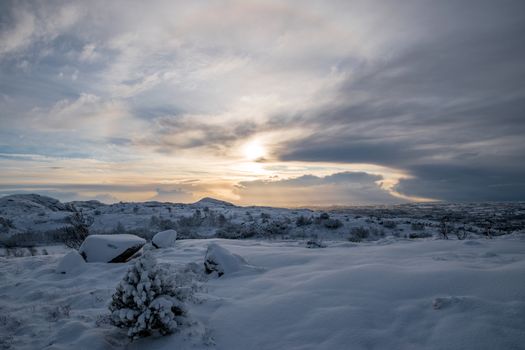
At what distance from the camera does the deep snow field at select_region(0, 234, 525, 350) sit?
3582mm

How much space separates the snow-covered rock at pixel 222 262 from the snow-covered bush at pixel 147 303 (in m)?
2.92

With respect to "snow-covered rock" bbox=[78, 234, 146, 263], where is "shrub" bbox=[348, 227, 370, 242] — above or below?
below

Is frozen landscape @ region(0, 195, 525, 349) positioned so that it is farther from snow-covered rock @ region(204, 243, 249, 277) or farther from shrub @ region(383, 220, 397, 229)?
shrub @ region(383, 220, 397, 229)

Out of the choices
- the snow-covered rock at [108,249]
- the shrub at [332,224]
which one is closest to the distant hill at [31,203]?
the snow-covered rock at [108,249]

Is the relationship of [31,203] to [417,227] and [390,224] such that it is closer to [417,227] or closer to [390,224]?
[390,224]

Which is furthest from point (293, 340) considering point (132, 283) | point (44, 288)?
point (44, 288)

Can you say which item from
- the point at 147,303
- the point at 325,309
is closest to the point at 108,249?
the point at 147,303

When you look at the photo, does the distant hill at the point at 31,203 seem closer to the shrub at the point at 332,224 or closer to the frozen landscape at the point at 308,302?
the frozen landscape at the point at 308,302

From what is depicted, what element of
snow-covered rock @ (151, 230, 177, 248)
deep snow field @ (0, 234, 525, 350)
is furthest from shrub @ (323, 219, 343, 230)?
deep snow field @ (0, 234, 525, 350)

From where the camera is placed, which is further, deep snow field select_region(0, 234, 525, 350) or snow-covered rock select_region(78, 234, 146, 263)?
snow-covered rock select_region(78, 234, 146, 263)

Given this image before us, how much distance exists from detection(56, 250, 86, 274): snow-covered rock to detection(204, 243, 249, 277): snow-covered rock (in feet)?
12.7

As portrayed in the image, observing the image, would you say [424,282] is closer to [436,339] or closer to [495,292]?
[495,292]

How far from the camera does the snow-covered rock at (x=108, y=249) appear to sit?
372 inches

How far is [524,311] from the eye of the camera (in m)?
3.54
